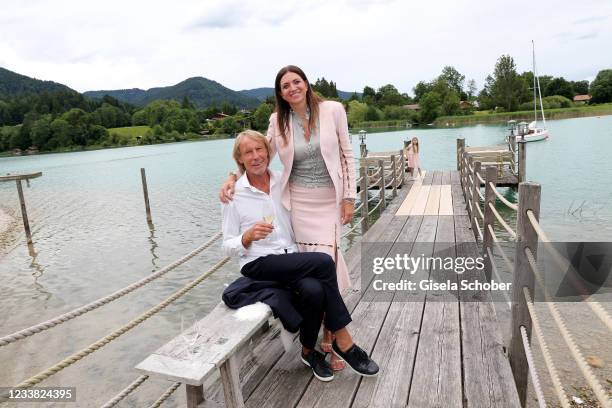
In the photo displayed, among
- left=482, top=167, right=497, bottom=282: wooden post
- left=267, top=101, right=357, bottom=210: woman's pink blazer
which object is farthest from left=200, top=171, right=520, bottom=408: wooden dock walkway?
left=267, top=101, right=357, bottom=210: woman's pink blazer

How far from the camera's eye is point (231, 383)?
225 centimetres

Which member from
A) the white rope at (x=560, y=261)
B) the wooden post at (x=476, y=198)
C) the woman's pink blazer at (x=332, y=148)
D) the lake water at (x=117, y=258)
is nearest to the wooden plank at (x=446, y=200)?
the wooden post at (x=476, y=198)

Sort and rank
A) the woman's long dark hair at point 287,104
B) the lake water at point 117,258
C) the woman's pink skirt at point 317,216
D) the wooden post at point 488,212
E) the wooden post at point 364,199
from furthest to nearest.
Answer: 1. the wooden post at point 364,199
2. the lake water at point 117,258
3. the wooden post at point 488,212
4. the woman's pink skirt at point 317,216
5. the woman's long dark hair at point 287,104

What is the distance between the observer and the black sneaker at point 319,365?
2703 mm

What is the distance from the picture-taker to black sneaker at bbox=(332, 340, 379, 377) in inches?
106

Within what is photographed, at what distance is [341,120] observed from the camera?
9.23ft

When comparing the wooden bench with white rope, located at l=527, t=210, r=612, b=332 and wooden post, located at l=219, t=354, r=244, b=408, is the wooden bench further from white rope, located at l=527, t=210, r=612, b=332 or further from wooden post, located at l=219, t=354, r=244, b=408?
white rope, located at l=527, t=210, r=612, b=332

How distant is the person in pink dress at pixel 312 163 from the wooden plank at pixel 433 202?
587cm

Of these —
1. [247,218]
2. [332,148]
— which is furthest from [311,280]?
[332,148]

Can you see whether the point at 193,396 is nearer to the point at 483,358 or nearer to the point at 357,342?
the point at 357,342

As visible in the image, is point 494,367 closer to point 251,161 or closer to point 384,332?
point 384,332

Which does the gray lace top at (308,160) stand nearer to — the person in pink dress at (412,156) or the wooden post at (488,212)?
the wooden post at (488,212)

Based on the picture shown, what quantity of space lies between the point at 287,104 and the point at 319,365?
67.3 inches

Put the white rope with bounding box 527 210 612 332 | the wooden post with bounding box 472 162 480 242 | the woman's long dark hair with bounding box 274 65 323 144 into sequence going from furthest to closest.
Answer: the wooden post with bounding box 472 162 480 242 < the woman's long dark hair with bounding box 274 65 323 144 < the white rope with bounding box 527 210 612 332
